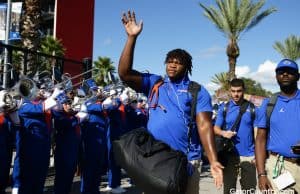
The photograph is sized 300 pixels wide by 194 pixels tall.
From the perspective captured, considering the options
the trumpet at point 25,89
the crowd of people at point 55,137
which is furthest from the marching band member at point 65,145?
the trumpet at point 25,89

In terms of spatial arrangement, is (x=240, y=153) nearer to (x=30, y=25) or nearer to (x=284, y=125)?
(x=284, y=125)

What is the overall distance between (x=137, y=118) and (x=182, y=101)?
7.11 m

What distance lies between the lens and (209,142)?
3.26 m

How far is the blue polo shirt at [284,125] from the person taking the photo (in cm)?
381

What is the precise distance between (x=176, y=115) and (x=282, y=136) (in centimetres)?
100

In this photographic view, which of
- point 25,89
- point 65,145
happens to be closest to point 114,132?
point 65,145

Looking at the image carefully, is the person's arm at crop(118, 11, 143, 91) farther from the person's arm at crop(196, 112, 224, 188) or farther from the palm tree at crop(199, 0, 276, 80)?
the palm tree at crop(199, 0, 276, 80)

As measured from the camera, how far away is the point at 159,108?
346 cm

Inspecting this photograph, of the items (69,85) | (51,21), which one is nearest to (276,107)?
(69,85)

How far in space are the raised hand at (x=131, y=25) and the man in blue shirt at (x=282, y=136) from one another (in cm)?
123

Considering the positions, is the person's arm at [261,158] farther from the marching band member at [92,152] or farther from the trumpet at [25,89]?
the marching band member at [92,152]

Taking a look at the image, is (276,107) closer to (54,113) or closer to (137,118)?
(54,113)

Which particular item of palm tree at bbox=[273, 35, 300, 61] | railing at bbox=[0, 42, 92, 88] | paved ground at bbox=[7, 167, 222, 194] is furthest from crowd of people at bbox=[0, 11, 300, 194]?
palm tree at bbox=[273, 35, 300, 61]

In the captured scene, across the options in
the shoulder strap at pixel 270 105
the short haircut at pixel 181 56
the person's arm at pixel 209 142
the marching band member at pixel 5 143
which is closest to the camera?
the person's arm at pixel 209 142
